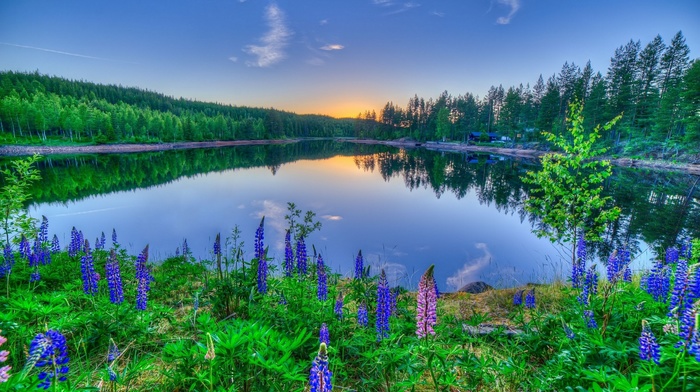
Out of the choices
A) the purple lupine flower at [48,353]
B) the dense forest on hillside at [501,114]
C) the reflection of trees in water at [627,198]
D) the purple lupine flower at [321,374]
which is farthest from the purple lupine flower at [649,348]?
the dense forest on hillside at [501,114]

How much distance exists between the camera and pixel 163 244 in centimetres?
1819

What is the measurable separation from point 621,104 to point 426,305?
93.6 meters

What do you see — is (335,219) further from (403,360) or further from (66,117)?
(66,117)

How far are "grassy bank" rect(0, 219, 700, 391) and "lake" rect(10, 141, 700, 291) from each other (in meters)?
6.84

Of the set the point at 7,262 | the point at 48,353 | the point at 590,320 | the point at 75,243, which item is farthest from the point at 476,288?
the point at 7,262

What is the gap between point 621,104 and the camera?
7044 cm

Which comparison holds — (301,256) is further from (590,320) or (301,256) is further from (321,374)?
(590,320)

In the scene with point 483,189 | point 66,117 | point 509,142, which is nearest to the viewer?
point 483,189

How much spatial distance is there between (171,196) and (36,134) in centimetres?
9896

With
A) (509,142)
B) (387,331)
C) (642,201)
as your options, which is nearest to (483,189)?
(642,201)

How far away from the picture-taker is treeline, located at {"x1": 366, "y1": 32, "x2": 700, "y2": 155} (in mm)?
55500

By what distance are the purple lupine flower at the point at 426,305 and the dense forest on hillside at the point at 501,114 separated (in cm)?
5656

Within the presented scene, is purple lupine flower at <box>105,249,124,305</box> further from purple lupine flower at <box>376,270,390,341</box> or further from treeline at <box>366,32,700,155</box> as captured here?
treeline at <box>366,32,700,155</box>

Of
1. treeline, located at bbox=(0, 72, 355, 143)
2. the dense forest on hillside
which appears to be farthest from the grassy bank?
treeline, located at bbox=(0, 72, 355, 143)
